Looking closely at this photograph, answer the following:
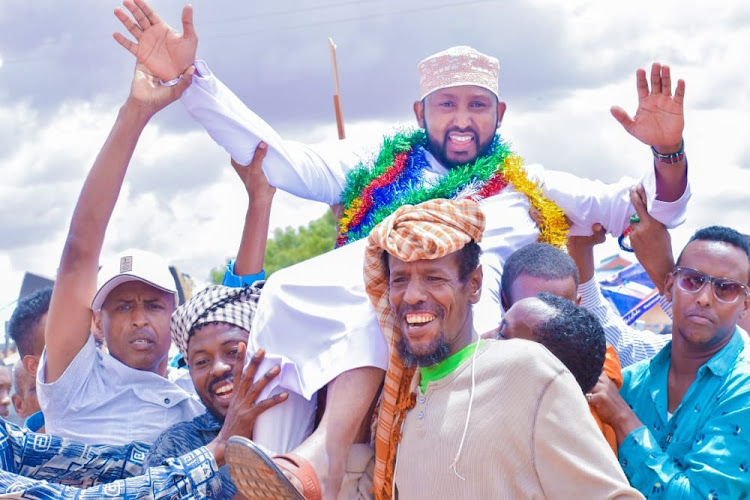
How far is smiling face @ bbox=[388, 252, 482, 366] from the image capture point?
3199 millimetres

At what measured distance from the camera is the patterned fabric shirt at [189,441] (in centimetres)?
377

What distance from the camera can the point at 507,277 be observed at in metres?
4.22

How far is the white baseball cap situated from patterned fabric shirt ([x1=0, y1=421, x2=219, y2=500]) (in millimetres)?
794

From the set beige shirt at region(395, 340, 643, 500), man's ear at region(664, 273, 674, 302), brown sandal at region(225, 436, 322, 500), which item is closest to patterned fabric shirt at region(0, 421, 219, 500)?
brown sandal at region(225, 436, 322, 500)

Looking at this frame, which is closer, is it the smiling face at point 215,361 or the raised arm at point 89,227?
the smiling face at point 215,361

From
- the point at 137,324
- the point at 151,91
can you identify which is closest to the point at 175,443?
the point at 137,324

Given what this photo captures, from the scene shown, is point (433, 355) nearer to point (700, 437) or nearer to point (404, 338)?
point (404, 338)

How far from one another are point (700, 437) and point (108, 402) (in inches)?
104

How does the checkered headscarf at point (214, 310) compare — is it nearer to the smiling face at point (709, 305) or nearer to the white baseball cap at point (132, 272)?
the white baseball cap at point (132, 272)

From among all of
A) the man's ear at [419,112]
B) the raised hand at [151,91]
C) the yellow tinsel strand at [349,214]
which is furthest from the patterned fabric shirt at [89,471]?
the man's ear at [419,112]

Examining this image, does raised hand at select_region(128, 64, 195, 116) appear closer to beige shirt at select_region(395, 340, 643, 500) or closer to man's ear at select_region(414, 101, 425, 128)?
man's ear at select_region(414, 101, 425, 128)

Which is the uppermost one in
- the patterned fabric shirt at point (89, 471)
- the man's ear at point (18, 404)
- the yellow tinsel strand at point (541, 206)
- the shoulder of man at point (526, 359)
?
the yellow tinsel strand at point (541, 206)

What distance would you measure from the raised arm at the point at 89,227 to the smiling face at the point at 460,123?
51.9 inches

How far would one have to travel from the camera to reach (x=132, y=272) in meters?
4.42
